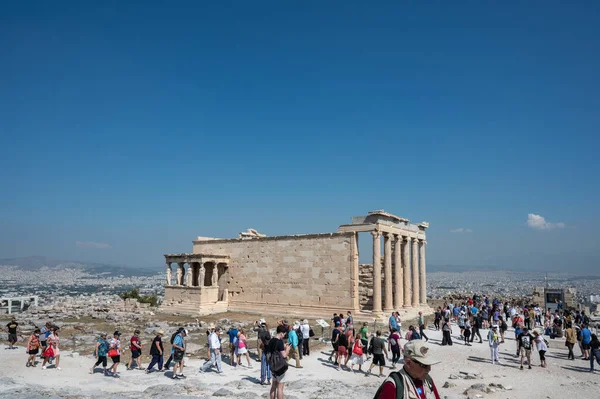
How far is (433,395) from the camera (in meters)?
4.02

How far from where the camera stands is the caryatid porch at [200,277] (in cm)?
3148

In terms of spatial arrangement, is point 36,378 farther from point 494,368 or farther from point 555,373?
point 555,373

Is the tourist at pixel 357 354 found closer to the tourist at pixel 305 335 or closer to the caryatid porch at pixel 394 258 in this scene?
the tourist at pixel 305 335

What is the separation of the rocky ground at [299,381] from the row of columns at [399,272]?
9.84 meters

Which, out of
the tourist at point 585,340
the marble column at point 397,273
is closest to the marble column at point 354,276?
the marble column at point 397,273

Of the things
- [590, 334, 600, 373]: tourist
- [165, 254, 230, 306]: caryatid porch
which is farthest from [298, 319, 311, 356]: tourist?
[165, 254, 230, 306]: caryatid porch

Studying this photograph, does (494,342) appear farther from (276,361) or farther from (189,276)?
(189,276)

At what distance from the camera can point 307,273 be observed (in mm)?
28062

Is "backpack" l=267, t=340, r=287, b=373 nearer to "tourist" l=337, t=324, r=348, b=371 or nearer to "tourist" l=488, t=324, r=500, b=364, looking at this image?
"tourist" l=337, t=324, r=348, b=371

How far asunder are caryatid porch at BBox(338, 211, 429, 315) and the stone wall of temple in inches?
38.3

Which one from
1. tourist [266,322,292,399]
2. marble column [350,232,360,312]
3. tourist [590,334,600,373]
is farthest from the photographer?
marble column [350,232,360,312]

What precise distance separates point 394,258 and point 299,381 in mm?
16628

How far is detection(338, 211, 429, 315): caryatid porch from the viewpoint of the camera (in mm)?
25548

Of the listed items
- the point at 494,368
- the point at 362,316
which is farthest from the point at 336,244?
the point at 494,368
